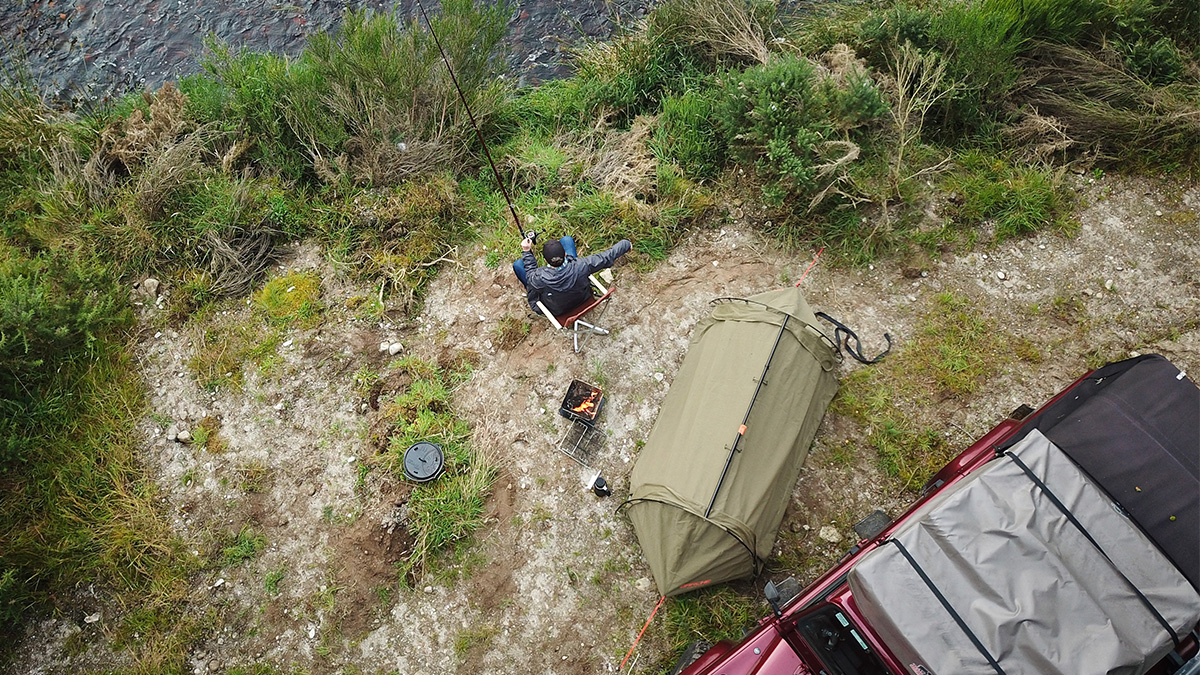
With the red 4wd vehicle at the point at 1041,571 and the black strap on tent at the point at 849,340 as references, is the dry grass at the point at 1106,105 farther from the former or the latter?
the red 4wd vehicle at the point at 1041,571

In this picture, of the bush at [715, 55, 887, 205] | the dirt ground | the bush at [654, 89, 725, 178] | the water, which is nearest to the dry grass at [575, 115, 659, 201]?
the bush at [654, 89, 725, 178]

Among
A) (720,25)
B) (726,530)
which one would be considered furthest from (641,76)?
(726,530)

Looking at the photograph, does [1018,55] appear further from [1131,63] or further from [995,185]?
[995,185]

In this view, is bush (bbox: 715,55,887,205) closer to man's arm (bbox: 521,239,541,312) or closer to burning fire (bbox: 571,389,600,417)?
man's arm (bbox: 521,239,541,312)

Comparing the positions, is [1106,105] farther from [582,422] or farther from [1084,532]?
[582,422]

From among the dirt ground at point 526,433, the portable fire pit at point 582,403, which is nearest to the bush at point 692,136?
the dirt ground at point 526,433

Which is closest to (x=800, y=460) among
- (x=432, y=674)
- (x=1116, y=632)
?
(x=1116, y=632)
